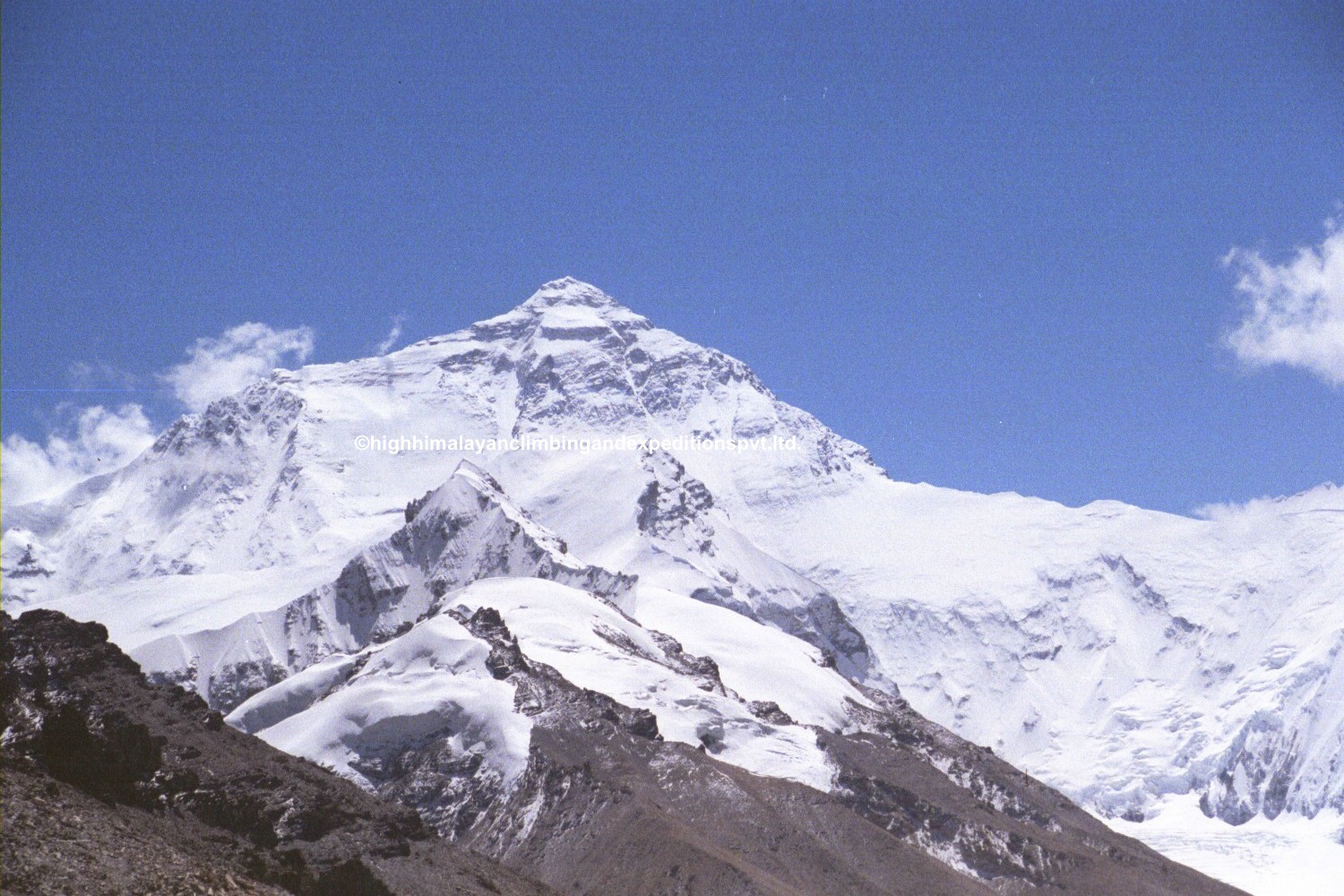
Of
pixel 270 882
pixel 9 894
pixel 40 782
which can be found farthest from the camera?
pixel 270 882

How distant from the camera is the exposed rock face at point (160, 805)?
10394cm

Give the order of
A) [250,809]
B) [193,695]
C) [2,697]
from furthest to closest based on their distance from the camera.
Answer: [193,695] < [250,809] < [2,697]

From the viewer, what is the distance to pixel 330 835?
547ft

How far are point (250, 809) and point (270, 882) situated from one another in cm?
3566

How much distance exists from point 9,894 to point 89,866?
7.43m

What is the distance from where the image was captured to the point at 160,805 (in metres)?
146

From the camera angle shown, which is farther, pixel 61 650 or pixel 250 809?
pixel 61 650

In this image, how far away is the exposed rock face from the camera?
103938 mm

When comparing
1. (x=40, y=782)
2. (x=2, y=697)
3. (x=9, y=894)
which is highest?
(x=2, y=697)

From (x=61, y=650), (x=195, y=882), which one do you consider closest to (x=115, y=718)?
(x=61, y=650)

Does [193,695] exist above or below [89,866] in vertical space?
above

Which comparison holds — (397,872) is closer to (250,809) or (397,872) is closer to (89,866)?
(250,809)

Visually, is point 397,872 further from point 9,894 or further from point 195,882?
point 9,894

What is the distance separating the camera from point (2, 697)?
150m
